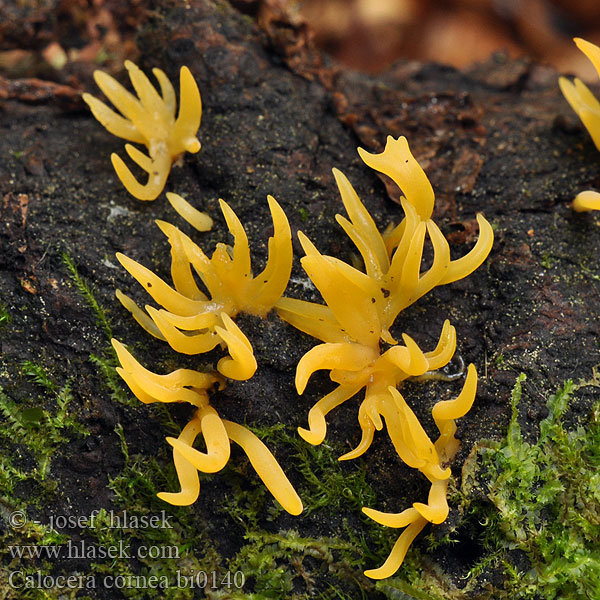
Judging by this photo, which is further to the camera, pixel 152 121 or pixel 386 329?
pixel 152 121

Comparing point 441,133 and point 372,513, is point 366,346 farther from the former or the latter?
point 441,133

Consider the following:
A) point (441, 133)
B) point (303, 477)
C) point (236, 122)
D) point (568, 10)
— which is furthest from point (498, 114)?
point (568, 10)

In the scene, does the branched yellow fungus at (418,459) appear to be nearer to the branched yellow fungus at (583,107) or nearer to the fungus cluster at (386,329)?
the fungus cluster at (386,329)

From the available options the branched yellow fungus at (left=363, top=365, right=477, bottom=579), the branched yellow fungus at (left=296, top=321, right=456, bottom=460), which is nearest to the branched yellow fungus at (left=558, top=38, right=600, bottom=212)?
the branched yellow fungus at (left=296, top=321, right=456, bottom=460)

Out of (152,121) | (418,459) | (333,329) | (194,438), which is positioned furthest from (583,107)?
(194,438)

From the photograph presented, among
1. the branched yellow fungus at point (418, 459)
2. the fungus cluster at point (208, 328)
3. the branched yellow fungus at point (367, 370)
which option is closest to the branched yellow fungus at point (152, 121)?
the fungus cluster at point (208, 328)

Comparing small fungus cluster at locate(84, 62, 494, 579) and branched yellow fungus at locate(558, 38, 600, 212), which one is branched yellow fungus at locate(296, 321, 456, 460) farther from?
branched yellow fungus at locate(558, 38, 600, 212)

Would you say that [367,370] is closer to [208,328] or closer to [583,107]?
[208,328]
